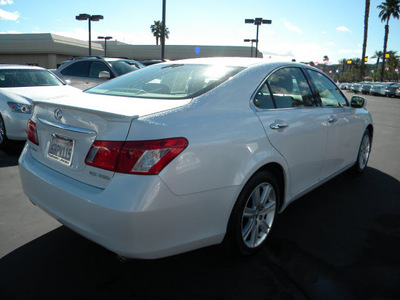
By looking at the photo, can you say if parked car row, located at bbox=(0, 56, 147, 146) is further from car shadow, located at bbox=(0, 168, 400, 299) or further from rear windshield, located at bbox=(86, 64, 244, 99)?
car shadow, located at bbox=(0, 168, 400, 299)

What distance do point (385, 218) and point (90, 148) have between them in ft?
10.1

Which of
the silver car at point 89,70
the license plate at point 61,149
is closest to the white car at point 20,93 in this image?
the silver car at point 89,70

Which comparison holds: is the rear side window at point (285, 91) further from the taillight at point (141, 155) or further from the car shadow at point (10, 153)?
the car shadow at point (10, 153)

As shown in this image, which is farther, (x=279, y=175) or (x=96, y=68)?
(x=96, y=68)

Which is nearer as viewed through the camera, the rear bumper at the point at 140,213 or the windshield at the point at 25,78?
→ the rear bumper at the point at 140,213

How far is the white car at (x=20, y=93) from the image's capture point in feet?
19.4

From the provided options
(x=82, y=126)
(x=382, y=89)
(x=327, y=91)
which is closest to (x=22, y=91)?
(x=82, y=126)

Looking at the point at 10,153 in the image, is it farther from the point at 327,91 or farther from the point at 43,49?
the point at 43,49

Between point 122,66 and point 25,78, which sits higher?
point 122,66

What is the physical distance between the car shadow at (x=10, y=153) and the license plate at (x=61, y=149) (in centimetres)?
333

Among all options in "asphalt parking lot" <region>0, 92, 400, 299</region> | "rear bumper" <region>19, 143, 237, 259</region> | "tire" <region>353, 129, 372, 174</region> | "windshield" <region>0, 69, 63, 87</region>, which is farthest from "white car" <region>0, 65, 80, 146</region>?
"tire" <region>353, 129, 372, 174</region>

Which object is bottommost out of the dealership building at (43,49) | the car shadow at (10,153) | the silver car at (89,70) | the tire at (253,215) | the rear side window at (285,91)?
the car shadow at (10,153)

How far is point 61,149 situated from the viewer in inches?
95.0

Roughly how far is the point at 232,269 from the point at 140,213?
41.4 inches
